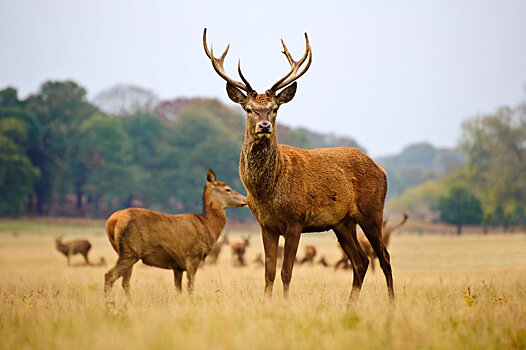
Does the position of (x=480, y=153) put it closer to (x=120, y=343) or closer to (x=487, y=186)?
A: (x=487, y=186)

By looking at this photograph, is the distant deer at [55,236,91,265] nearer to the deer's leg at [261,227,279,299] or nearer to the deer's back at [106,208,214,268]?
the deer's back at [106,208,214,268]

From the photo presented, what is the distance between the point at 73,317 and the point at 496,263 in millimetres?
17435

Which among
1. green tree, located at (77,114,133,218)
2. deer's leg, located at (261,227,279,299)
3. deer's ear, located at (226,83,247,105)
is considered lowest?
deer's leg, located at (261,227,279,299)

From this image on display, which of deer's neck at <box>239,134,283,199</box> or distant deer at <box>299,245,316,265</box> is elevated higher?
deer's neck at <box>239,134,283,199</box>

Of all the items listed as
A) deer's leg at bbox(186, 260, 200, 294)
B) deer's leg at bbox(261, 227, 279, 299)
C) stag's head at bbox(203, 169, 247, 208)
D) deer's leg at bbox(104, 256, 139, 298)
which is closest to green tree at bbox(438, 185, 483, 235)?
stag's head at bbox(203, 169, 247, 208)

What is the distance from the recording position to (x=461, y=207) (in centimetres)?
4200

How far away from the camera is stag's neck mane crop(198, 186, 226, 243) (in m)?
9.25

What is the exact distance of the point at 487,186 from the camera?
46375mm

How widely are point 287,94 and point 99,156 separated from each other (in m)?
42.5

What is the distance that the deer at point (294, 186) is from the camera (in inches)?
249

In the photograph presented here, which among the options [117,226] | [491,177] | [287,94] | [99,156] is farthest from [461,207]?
[287,94]

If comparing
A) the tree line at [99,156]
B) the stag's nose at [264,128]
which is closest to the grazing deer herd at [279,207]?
the stag's nose at [264,128]

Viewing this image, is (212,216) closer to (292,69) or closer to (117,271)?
(117,271)

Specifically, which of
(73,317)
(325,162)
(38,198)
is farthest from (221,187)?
(38,198)
